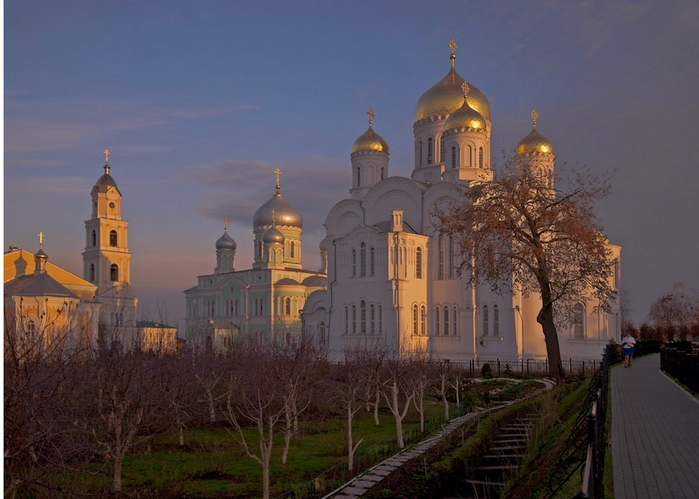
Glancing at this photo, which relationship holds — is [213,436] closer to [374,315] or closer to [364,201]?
Result: [374,315]

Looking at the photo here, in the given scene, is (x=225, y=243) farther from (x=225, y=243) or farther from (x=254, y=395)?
(x=254, y=395)

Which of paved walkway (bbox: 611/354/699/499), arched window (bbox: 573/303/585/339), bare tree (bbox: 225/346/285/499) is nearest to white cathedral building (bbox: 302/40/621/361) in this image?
arched window (bbox: 573/303/585/339)

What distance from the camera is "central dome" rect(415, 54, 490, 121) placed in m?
47.6

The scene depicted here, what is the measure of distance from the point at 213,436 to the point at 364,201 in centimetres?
2881

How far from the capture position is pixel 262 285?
204 ft

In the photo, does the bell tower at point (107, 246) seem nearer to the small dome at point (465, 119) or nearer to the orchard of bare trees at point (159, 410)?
the small dome at point (465, 119)

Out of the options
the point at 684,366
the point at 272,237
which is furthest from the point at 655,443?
the point at 272,237

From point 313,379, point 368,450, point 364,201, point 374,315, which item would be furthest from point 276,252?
point 368,450

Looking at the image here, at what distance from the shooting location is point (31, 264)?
55844 millimetres

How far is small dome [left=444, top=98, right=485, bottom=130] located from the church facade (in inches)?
833

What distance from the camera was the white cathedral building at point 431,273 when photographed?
131 ft

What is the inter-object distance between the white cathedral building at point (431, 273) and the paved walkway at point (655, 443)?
2065 centimetres

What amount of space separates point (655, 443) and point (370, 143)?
41.9 metres

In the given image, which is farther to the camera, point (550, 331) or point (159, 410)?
point (550, 331)
